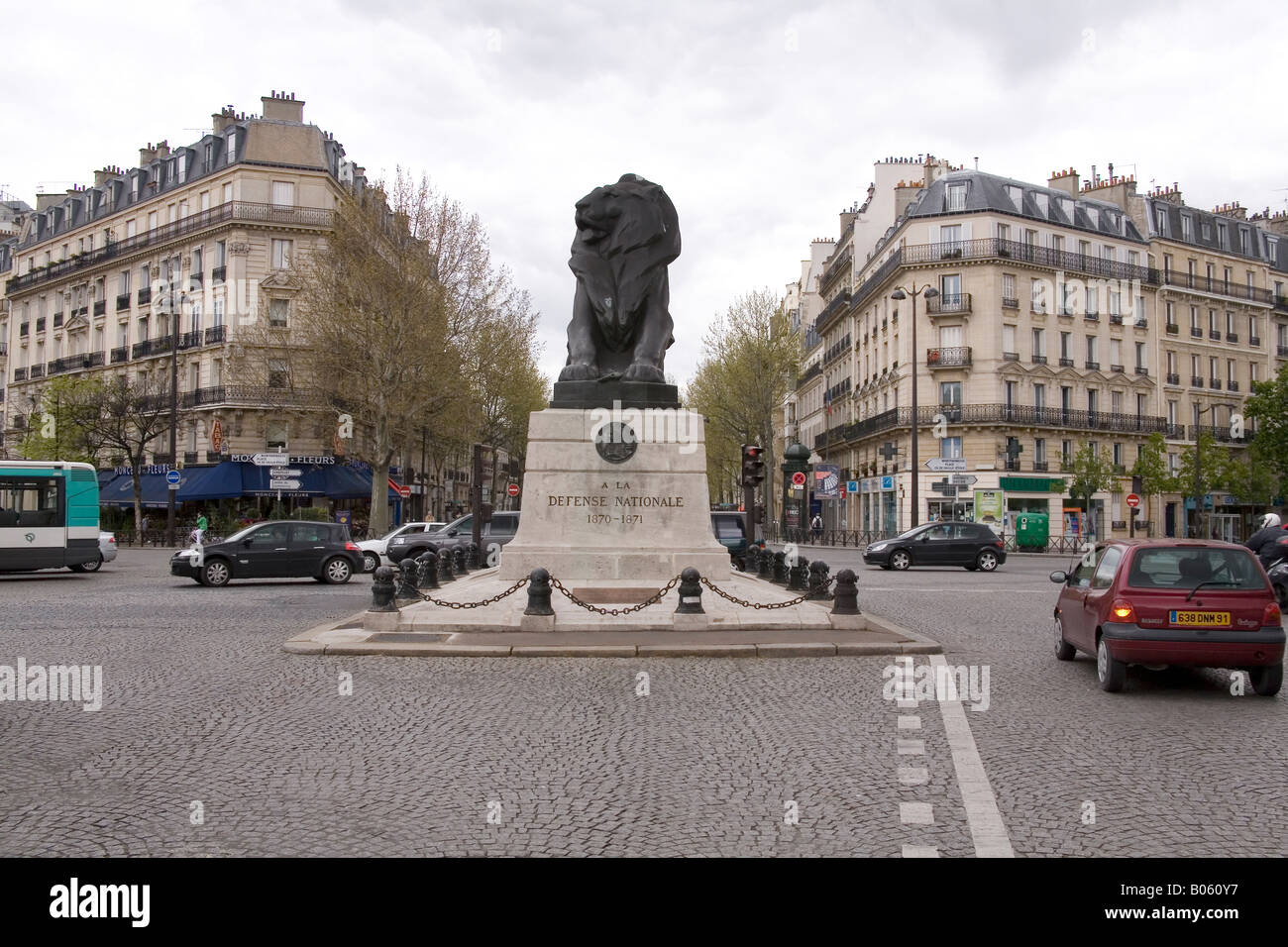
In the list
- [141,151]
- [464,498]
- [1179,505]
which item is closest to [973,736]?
[1179,505]

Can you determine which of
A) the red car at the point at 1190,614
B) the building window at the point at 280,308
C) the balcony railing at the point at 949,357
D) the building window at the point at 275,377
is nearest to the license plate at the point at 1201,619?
the red car at the point at 1190,614

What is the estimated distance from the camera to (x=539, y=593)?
11812 mm

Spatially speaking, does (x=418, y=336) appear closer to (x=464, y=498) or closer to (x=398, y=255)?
(x=398, y=255)

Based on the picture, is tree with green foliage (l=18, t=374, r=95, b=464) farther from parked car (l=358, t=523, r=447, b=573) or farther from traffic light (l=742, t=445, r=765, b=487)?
traffic light (l=742, t=445, r=765, b=487)

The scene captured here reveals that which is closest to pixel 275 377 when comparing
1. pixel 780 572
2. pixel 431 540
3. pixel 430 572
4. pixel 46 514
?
pixel 431 540

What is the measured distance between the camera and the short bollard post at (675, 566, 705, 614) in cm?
1184

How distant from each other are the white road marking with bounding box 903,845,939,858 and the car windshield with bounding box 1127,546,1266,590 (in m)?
5.02

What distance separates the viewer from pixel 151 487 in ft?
163

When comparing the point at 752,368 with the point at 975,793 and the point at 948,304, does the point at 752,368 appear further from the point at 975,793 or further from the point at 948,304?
the point at 975,793

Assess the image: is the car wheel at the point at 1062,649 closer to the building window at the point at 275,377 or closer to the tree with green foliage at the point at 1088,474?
the building window at the point at 275,377

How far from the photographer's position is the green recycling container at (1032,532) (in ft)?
147

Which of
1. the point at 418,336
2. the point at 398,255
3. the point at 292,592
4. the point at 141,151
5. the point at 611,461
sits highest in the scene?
the point at 141,151

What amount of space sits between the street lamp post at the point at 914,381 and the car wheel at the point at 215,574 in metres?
27.1
